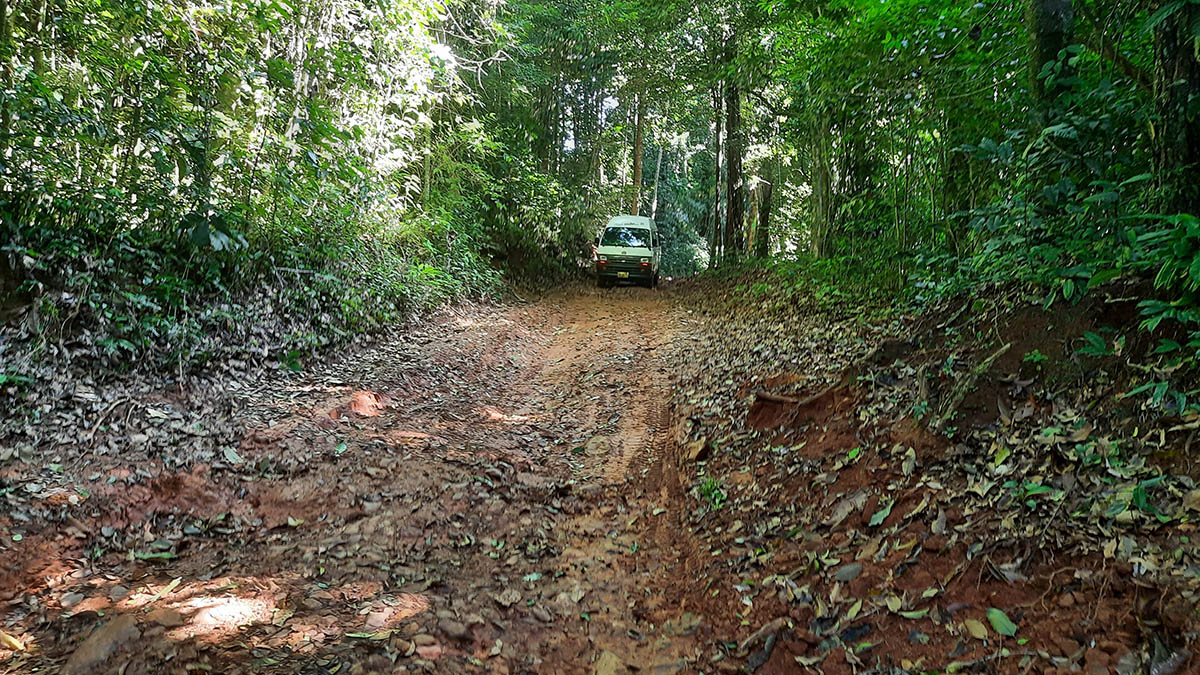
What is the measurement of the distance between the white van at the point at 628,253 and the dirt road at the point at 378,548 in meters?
10.5

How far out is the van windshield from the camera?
59.7ft

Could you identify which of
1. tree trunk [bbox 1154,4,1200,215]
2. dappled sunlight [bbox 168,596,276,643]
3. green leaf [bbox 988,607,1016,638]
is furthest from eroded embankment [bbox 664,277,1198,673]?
dappled sunlight [bbox 168,596,276,643]

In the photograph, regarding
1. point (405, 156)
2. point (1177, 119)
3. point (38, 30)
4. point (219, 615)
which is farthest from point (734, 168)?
point (219, 615)

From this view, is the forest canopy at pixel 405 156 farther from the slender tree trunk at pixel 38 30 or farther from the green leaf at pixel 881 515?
the green leaf at pixel 881 515

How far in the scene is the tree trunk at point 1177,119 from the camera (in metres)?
3.53

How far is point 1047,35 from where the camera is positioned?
4707 mm

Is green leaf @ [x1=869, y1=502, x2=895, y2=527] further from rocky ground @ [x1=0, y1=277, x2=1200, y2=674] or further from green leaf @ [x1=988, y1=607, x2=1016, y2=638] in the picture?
green leaf @ [x1=988, y1=607, x2=1016, y2=638]

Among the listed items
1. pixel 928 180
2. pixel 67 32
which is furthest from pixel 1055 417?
pixel 67 32

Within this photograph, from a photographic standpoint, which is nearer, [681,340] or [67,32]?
[67,32]

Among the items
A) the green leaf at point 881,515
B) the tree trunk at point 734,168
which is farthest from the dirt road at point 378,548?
the tree trunk at point 734,168

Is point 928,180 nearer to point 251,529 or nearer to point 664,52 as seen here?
point 251,529

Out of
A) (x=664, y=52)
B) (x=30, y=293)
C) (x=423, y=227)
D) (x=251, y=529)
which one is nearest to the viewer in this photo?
(x=251, y=529)

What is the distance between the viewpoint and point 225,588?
12.1ft

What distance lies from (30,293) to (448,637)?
16.3 feet
